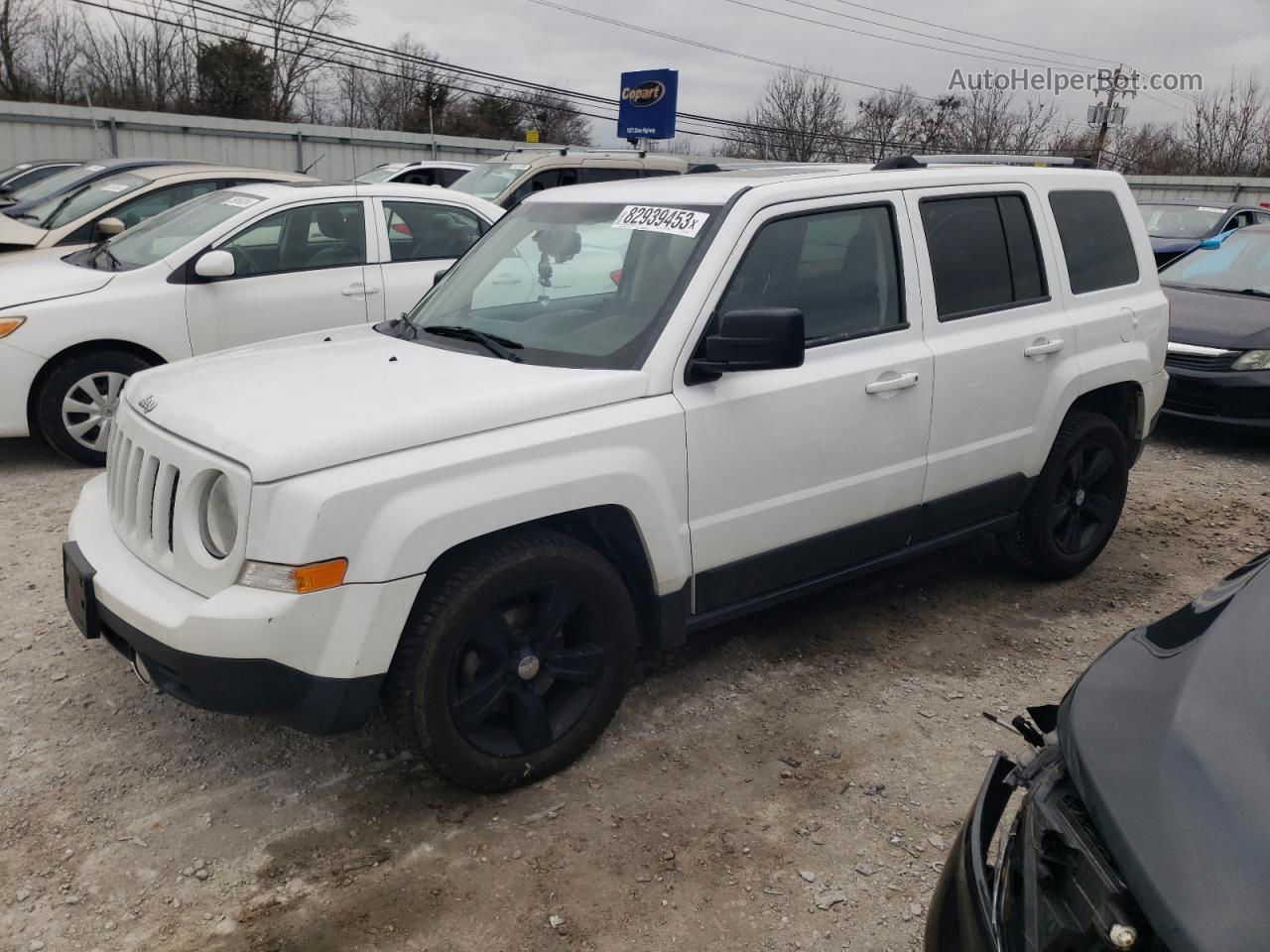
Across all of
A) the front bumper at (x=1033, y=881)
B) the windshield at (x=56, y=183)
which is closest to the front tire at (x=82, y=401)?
the windshield at (x=56, y=183)

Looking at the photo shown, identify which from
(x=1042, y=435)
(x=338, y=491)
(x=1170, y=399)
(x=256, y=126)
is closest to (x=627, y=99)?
(x=256, y=126)

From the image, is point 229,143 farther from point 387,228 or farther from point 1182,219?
point 1182,219

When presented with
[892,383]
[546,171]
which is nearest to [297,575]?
[892,383]

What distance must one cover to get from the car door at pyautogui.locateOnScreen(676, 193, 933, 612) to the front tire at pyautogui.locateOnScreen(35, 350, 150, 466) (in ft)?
13.9

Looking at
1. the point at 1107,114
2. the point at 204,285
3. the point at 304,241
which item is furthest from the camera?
the point at 1107,114

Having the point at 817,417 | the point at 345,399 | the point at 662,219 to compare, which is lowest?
the point at 817,417

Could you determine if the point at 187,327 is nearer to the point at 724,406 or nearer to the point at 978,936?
the point at 724,406

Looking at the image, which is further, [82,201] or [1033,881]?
[82,201]

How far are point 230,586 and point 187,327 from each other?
4120 millimetres

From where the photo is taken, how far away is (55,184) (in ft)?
36.5

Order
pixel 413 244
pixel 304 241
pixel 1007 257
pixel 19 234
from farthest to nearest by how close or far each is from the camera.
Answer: pixel 19 234 → pixel 413 244 → pixel 304 241 → pixel 1007 257

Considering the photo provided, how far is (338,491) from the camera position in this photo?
2.68 meters

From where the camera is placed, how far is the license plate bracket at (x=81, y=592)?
309cm

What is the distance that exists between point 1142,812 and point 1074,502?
356 centimetres
